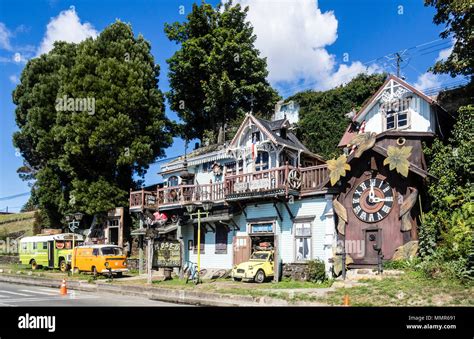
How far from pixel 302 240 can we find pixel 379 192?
506cm

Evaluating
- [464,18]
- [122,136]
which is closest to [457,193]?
[464,18]

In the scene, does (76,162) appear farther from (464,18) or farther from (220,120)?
(464,18)

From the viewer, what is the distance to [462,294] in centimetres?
1564

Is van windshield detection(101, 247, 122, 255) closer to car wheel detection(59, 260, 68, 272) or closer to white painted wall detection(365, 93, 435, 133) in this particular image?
car wheel detection(59, 260, 68, 272)

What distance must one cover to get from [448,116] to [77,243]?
28.8m

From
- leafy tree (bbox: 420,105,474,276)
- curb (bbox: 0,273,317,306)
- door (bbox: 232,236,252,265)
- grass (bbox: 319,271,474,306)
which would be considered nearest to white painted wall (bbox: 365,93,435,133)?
leafy tree (bbox: 420,105,474,276)

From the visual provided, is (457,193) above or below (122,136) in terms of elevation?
below

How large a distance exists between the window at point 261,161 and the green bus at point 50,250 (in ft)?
50.1

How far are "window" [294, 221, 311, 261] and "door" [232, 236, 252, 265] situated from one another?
11.0 feet

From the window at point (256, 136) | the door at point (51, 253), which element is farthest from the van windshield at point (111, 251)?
the window at point (256, 136)

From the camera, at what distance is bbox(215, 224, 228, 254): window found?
30.5 m

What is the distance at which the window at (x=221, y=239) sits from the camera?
3047 cm

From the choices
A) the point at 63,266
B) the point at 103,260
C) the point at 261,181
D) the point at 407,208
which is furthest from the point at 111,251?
the point at 407,208
